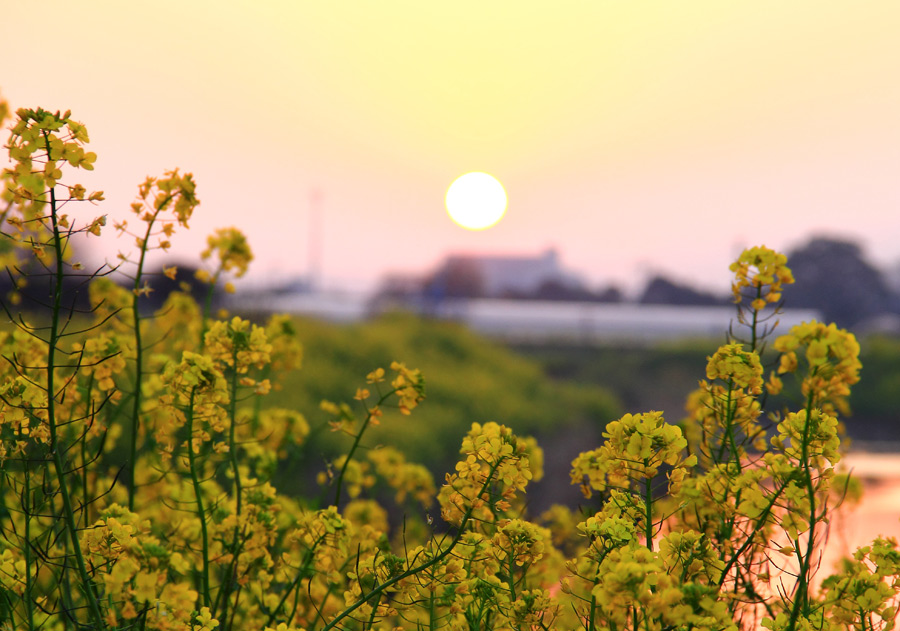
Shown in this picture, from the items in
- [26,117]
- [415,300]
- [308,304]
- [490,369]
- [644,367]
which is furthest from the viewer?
[415,300]

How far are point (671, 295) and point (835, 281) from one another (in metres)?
6.48

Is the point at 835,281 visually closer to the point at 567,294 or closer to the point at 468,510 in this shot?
the point at 567,294

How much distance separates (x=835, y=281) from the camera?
94.5ft

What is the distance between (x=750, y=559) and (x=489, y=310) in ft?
80.6

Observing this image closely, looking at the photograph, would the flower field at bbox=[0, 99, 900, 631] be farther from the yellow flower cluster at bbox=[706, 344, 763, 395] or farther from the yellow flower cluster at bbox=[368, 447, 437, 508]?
the yellow flower cluster at bbox=[368, 447, 437, 508]

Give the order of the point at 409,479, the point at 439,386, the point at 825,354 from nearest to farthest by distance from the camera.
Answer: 1. the point at 825,354
2. the point at 409,479
3. the point at 439,386

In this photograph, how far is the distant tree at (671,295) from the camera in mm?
31441

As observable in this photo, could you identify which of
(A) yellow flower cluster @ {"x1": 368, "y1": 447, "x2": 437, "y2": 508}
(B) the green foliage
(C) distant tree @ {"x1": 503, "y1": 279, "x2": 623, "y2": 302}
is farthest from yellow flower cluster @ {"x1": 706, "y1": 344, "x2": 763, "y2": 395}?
(C) distant tree @ {"x1": 503, "y1": 279, "x2": 623, "y2": 302}

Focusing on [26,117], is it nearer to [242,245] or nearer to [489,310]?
[242,245]

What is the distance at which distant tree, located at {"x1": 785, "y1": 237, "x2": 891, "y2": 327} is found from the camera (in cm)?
2873

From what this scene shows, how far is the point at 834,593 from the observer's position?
4.92 ft

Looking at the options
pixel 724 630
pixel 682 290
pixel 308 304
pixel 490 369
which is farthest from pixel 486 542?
pixel 682 290

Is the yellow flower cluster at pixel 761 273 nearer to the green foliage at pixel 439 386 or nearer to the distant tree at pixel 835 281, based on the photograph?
the green foliage at pixel 439 386

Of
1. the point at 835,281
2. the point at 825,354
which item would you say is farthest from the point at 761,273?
the point at 835,281
